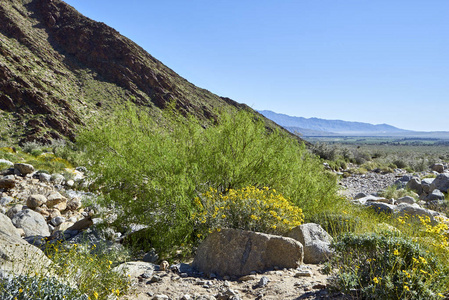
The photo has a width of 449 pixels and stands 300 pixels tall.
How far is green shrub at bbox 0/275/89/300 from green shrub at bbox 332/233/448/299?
3.17 metres

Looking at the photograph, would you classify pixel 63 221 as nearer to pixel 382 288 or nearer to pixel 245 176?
pixel 245 176

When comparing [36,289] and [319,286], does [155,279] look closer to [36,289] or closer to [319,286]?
[36,289]

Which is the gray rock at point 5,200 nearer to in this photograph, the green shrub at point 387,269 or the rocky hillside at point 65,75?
the green shrub at point 387,269

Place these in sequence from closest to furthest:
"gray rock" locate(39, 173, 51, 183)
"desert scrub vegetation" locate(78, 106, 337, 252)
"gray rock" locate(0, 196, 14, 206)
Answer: "desert scrub vegetation" locate(78, 106, 337, 252) → "gray rock" locate(0, 196, 14, 206) → "gray rock" locate(39, 173, 51, 183)

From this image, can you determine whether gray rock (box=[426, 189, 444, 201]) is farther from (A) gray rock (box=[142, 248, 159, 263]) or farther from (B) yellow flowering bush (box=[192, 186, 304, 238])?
(A) gray rock (box=[142, 248, 159, 263])

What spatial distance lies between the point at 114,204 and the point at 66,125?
23.8m

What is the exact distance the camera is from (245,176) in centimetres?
766

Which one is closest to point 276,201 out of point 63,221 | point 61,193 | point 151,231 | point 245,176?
point 245,176

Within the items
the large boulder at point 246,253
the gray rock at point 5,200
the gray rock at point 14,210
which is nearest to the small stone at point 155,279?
the large boulder at point 246,253

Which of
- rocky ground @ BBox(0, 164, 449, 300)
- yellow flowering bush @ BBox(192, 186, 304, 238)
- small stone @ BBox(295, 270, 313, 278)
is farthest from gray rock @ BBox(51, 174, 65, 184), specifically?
small stone @ BBox(295, 270, 313, 278)

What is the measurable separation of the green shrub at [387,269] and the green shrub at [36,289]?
3171 millimetres

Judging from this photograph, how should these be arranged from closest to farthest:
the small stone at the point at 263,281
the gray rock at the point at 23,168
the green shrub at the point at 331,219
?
the small stone at the point at 263,281 → the green shrub at the point at 331,219 → the gray rock at the point at 23,168

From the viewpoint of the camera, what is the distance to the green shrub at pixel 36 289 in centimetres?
339

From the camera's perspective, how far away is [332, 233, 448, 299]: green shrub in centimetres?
361
